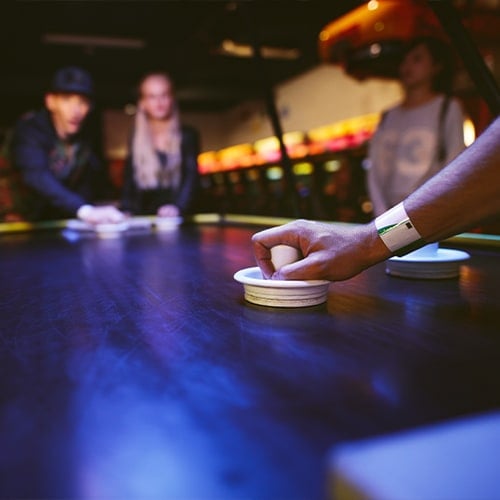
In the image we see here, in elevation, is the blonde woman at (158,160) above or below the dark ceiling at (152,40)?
below

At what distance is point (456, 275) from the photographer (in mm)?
879

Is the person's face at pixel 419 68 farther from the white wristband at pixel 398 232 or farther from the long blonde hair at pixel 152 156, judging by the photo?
the white wristband at pixel 398 232

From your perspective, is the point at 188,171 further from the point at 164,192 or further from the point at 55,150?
the point at 55,150

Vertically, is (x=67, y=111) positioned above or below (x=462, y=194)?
above

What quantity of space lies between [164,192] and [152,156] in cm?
25

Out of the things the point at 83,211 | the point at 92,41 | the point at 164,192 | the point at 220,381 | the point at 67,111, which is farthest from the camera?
the point at 92,41

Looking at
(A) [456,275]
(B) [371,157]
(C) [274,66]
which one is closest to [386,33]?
(B) [371,157]

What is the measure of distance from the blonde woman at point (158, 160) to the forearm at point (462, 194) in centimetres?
259

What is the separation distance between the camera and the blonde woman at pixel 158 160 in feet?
10.4

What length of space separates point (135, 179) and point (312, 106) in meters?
6.84

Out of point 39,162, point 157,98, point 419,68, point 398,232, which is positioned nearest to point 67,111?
point 39,162

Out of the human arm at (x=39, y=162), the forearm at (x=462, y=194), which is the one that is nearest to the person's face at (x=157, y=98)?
the human arm at (x=39, y=162)

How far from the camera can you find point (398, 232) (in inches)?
27.1

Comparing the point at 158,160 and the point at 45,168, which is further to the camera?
the point at 158,160
